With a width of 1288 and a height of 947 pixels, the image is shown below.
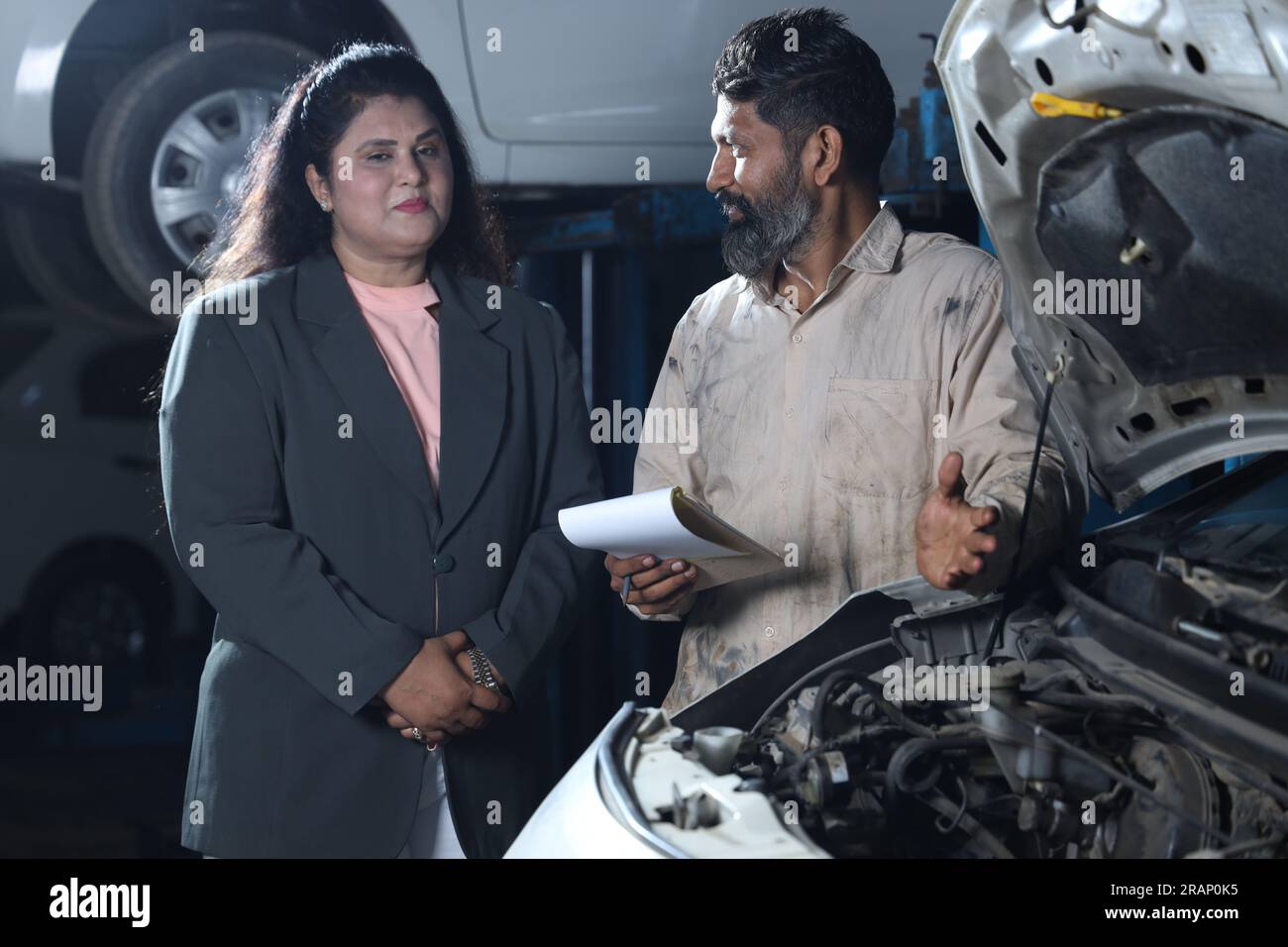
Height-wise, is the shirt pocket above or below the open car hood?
below

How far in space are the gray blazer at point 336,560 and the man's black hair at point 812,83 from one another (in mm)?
584

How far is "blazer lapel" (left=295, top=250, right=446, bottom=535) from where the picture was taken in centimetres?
198

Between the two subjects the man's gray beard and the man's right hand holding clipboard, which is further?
the man's gray beard

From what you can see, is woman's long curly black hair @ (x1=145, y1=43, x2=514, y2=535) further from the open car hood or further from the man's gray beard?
the open car hood

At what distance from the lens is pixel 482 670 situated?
197 centimetres

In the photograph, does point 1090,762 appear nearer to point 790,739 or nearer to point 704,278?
point 790,739

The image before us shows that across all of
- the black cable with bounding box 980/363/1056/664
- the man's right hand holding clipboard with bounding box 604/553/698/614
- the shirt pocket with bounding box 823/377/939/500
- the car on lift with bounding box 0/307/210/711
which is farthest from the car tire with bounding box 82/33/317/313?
the black cable with bounding box 980/363/1056/664

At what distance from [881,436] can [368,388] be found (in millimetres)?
814

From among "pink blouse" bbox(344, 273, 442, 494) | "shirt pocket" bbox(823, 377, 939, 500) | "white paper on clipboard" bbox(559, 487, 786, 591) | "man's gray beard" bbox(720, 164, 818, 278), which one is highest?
"man's gray beard" bbox(720, 164, 818, 278)

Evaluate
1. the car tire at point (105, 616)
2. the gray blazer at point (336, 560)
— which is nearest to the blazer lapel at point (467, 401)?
the gray blazer at point (336, 560)

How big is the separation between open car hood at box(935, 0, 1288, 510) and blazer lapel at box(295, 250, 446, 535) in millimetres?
909

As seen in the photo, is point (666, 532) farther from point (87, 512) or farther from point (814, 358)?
point (87, 512)

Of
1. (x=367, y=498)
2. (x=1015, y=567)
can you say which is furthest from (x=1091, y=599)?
(x=367, y=498)

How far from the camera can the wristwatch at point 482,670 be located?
1.97m
